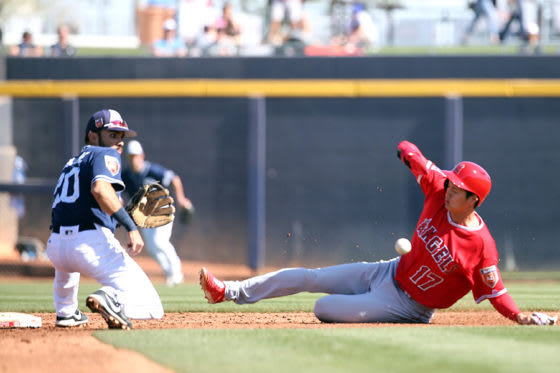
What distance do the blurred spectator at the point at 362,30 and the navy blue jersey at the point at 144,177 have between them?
186 inches

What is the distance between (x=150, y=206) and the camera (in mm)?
6531

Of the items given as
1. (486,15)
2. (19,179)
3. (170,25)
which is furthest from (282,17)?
(19,179)

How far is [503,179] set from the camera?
504 inches

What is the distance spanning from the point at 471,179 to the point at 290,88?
26.7 ft

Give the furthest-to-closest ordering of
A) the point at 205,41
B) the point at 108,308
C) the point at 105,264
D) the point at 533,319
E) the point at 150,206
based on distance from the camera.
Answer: the point at 205,41 → the point at 150,206 → the point at 105,264 → the point at 533,319 → the point at 108,308

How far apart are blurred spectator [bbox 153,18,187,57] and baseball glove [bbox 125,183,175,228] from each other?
7.59 meters

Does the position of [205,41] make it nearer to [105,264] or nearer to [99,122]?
[99,122]

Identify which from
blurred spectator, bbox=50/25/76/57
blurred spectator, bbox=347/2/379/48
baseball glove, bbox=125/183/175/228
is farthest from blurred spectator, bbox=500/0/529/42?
baseball glove, bbox=125/183/175/228

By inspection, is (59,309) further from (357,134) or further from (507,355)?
(357,134)

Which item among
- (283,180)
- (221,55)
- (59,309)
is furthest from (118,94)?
(59,309)

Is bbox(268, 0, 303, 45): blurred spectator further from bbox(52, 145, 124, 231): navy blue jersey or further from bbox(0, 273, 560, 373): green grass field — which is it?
bbox(0, 273, 560, 373): green grass field

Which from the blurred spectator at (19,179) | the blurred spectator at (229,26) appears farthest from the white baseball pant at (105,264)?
the blurred spectator at (229,26)

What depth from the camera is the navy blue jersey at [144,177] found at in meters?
10.7

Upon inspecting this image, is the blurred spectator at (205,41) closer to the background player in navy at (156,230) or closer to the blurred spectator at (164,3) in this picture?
the blurred spectator at (164,3)
